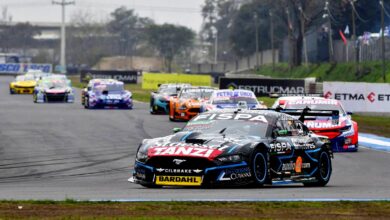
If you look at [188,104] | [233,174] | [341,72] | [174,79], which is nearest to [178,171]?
[233,174]

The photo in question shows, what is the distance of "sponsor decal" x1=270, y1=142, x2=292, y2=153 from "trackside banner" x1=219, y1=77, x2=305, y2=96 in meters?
38.9

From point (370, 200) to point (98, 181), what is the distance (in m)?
6.26

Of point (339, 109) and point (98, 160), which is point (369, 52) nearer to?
point (339, 109)

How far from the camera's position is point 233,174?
573 inches

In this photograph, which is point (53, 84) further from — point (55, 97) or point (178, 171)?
point (178, 171)

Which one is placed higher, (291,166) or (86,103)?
(291,166)

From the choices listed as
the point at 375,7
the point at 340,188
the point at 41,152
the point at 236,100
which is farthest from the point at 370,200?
the point at 375,7

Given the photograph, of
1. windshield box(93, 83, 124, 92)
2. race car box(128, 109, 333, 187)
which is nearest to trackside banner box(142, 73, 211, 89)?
windshield box(93, 83, 124, 92)

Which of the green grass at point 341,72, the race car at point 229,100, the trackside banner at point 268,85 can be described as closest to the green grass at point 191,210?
the race car at point 229,100

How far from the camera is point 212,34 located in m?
186

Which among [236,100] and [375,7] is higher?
[375,7]

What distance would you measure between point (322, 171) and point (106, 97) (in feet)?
97.7

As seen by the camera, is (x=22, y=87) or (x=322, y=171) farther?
(x=22, y=87)

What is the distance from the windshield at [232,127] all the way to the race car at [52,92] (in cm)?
3748
